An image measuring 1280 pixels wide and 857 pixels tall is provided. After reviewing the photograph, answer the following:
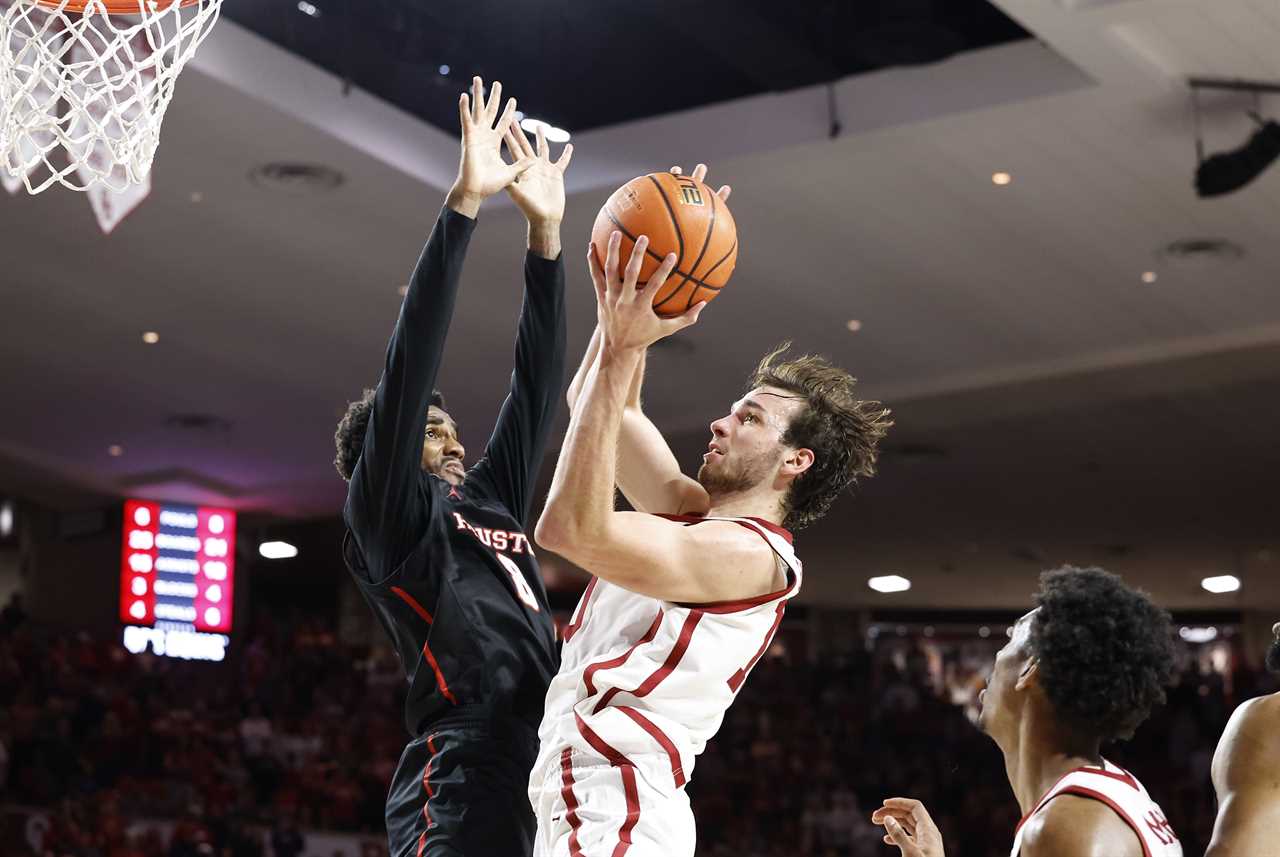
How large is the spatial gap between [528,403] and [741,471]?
0.84 m

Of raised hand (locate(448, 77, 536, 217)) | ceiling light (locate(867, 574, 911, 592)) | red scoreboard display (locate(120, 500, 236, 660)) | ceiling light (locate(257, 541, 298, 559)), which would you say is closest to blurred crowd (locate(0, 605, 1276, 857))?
red scoreboard display (locate(120, 500, 236, 660))

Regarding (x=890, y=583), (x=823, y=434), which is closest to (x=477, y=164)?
(x=823, y=434)

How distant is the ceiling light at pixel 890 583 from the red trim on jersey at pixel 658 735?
59.9 ft

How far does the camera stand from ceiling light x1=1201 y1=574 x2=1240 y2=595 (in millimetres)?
19906

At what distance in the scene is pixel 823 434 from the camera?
3.04 m

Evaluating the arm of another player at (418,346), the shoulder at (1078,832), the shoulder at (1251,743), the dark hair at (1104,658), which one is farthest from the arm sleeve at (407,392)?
the shoulder at (1251,743)

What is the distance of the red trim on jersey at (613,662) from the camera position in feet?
9.07

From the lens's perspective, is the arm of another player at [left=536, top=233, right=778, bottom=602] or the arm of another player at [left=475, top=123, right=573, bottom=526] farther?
the arm of another player at [left=475, top=123, right=573, bottom=526]

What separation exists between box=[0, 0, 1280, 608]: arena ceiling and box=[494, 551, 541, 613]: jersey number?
15.2 ft

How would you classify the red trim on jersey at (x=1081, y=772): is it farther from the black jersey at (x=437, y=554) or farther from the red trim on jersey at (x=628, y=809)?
the black jersey at (x=437, y=554)

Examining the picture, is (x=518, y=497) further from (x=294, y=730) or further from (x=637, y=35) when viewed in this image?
(x=294, y=730)

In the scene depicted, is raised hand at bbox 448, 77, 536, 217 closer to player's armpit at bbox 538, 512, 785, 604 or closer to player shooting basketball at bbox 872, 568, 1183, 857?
player's armpit at bbox 538, 512, 785, 604

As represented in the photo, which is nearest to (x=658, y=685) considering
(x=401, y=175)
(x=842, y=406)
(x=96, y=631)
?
(x=842, y=406)

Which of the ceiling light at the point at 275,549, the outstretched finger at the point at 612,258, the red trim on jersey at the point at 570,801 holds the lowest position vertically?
the red trim on jersey at the point at 570,801
